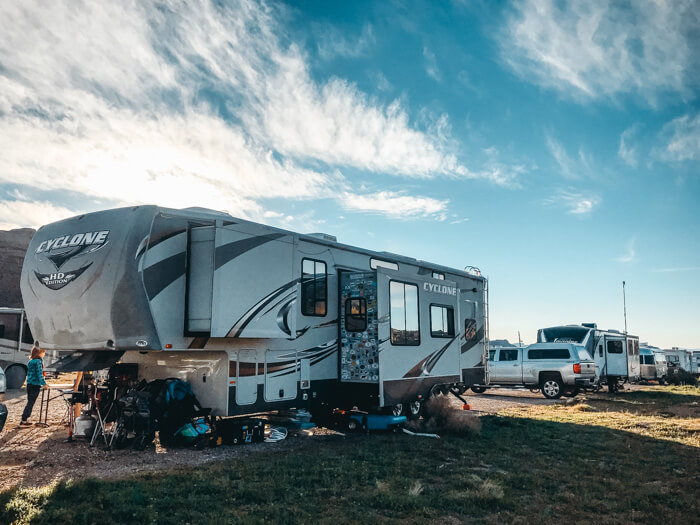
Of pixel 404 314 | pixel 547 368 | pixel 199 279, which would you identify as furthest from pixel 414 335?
pixel 547 368

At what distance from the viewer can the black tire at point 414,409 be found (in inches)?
467

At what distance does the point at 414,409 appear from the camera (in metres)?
11.9

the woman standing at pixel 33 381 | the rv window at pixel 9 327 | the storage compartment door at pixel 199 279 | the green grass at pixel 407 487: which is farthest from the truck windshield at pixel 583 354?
the rv window at pixel 9 327

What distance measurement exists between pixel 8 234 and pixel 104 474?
36.2m

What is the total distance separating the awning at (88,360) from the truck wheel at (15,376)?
442 inches

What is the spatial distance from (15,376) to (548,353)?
1727 centimetres

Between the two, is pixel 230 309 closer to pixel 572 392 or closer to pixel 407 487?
pixel 407 487

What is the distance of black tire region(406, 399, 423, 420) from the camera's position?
38.9ft

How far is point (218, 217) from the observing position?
8.95 m

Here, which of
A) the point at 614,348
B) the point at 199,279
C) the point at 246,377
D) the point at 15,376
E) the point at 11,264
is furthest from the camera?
the point at 11,264

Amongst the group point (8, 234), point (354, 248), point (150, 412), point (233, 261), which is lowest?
point (150, 412)

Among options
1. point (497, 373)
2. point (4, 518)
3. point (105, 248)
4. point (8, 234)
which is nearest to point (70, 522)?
point (4, 518)

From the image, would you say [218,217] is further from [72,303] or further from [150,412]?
[150,412]

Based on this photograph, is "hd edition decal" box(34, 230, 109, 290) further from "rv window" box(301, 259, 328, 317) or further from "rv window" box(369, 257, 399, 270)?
"rv window" box(369, 257, 399, 270)
